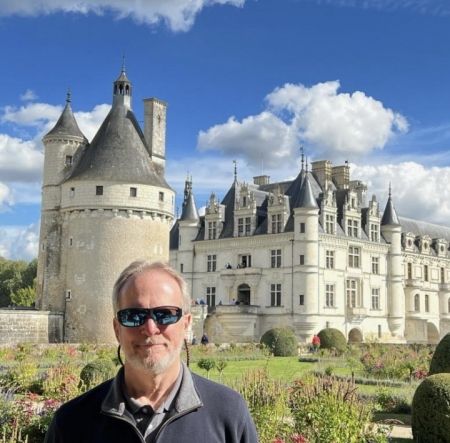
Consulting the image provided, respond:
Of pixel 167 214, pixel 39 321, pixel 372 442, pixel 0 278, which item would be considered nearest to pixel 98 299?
pixel 39 321

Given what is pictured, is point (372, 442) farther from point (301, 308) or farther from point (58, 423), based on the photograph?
point (301, 308)

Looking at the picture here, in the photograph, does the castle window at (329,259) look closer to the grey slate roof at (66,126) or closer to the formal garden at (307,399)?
the grey slate roof at (66,126)

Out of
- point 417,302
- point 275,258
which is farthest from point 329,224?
point 417,302

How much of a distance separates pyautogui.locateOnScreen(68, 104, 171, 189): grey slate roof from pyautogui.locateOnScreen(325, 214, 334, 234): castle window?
10.7 m

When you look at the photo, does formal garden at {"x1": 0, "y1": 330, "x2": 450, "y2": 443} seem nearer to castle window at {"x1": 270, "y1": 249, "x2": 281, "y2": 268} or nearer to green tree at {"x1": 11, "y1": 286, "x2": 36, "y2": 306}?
castle window at {"x1": 270, "y1": 249, "x2": 281, "y2": 268}

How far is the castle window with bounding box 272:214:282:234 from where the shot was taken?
3753 cm

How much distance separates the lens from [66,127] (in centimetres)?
3161

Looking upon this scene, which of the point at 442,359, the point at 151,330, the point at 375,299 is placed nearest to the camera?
the point at 151,330

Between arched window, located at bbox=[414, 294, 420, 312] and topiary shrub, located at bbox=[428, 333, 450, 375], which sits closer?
topiary shrub, located at bbox=[428, 333, 450, 375]

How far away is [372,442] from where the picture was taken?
703 cm

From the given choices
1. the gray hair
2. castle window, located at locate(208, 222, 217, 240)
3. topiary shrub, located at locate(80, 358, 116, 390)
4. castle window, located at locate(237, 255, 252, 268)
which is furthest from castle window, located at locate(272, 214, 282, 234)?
the gray hair

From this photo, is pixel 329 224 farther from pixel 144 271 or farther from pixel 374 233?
pixel 144 271

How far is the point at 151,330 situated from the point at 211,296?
3737 centimetres

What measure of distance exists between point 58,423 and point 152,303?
0.58m
